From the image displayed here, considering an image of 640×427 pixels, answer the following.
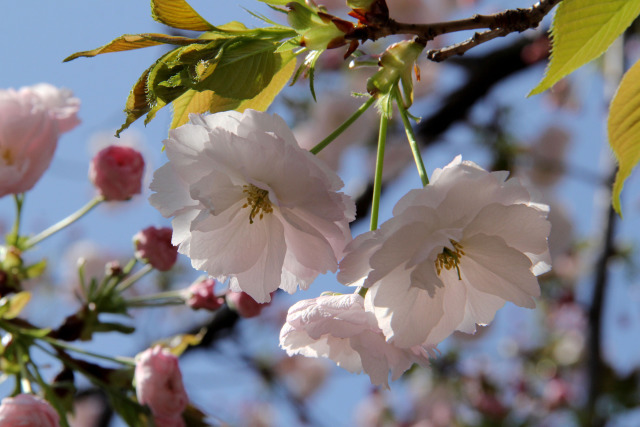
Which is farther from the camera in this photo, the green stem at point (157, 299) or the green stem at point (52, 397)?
the green stem at point (157, 299)

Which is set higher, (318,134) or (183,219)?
(183,219)

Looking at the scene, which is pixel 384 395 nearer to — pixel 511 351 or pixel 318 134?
pixel 511 351

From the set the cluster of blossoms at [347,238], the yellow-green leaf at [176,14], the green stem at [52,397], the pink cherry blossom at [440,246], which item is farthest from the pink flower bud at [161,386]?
the yellow-green leaf at [176,14]

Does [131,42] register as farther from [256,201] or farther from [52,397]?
[52,397]

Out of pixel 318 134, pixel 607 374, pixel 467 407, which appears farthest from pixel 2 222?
pixel 607 374

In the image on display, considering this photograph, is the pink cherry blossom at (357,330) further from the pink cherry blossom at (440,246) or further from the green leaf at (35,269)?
the green leaf at (35,269)

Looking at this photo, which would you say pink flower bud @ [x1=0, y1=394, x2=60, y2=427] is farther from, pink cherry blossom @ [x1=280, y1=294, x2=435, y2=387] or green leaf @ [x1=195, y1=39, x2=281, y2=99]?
green leaf @ [x1=195, y1=39, x2=281, y2=99]
